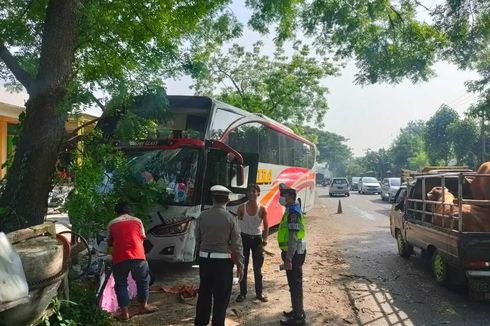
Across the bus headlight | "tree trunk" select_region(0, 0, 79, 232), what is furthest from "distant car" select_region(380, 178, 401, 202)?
"tree trunk" select_region(0, 0, 79, 232)

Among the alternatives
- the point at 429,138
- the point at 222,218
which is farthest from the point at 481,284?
the point at 429,138

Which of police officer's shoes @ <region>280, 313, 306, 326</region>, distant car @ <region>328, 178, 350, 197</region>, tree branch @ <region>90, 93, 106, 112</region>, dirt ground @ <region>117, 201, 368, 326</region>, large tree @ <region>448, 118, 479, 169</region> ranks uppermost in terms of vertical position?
large tree @ <region>448, 118, 479, 169</region>

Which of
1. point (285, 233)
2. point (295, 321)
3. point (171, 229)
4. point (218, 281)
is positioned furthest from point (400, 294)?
point (171, 229)

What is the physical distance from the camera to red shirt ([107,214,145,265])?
5543 millimetres

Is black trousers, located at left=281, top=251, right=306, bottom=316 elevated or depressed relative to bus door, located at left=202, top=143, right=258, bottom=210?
depressed

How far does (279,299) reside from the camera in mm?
6691

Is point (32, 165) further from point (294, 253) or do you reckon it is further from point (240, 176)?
point (240, 176)

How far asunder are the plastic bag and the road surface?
2504 mm

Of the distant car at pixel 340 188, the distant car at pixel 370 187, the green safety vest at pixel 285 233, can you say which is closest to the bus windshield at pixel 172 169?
the green safety vest at pixel 285 233

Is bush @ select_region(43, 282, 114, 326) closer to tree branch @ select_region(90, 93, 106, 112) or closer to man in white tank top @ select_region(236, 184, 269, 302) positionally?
man in white tank top @ select_region(236, 184, 269, 302)

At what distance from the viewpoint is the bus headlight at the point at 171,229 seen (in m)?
7.80

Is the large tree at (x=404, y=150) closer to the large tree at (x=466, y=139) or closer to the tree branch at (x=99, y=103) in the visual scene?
the large tree at (x=466, y=139)

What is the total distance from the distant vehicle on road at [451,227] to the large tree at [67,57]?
4.94 meters

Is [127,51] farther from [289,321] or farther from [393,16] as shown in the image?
[393,16]
